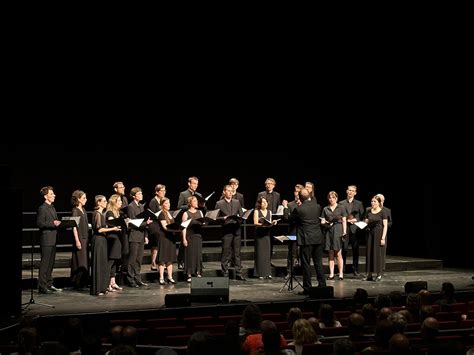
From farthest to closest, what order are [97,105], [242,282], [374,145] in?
[374,145] < [97,105] < [242,282]

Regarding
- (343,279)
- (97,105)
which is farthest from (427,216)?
(97,105)

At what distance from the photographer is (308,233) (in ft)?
42.8

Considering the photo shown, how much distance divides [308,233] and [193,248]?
2206 mm

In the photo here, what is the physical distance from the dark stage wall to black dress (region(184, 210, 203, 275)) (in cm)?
432

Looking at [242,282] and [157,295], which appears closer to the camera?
[157,295]

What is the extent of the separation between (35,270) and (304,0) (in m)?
8.20

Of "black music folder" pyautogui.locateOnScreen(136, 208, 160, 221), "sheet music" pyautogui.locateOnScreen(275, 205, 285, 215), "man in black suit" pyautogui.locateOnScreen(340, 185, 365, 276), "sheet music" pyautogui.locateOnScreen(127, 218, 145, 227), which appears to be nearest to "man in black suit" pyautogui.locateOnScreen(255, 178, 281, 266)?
"sheet music" pyautogui.locateOnScreen(275, 205, 285, 215)

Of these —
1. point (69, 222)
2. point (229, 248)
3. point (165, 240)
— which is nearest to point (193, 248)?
point (165, 240)

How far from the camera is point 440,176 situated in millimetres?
18219

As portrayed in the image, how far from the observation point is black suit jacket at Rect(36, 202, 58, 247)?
12367 millimetres

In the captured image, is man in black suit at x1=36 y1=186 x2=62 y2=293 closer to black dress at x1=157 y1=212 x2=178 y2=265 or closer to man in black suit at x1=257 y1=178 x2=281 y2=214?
black dress at x1=157 y1=212 x2=178 y2=265

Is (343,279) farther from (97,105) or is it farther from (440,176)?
(97,105)

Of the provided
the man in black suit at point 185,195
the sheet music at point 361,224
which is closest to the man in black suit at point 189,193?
the man in black suit at point 185,195

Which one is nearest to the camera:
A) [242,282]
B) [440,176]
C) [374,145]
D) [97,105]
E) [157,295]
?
[157,295]
